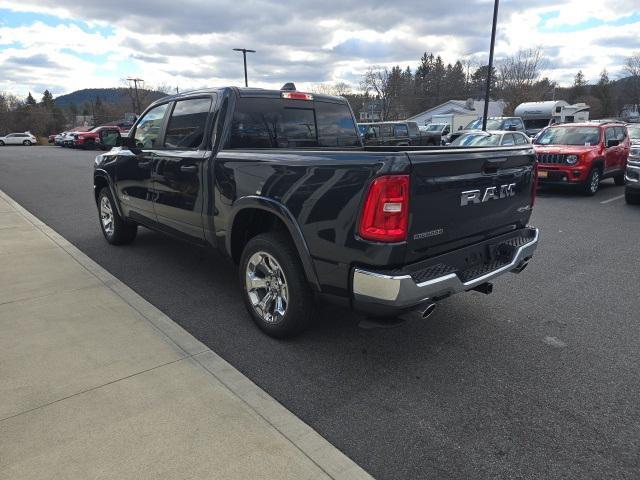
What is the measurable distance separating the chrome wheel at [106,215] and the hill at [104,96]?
41252 millimetres

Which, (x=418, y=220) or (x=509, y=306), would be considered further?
(x=509, y=306)

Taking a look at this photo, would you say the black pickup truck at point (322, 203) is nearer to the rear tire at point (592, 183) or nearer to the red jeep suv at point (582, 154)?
the red jeep suv at point (582, 154)

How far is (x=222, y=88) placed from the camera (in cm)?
422

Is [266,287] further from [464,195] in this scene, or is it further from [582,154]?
[582,154]

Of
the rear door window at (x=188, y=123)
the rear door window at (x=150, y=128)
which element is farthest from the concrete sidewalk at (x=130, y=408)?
the rear door window at (x=150, y=128)

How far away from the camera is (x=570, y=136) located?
39.8 feet

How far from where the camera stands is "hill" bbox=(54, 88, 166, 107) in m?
82.4

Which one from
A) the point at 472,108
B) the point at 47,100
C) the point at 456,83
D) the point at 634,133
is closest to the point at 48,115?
the point at 47,100

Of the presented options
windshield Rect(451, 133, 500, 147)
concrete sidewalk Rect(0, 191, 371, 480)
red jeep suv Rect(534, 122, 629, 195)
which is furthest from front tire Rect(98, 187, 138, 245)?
windshield Rect(451, 133, 500, 147)

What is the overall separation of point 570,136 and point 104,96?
142 meters

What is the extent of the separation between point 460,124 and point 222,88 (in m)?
46.8

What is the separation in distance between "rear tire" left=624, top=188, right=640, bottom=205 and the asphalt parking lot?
488 cm

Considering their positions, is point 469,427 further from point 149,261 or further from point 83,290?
point 149,261

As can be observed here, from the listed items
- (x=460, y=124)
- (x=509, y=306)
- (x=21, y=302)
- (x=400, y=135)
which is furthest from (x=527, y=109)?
(x=21, y=302)
